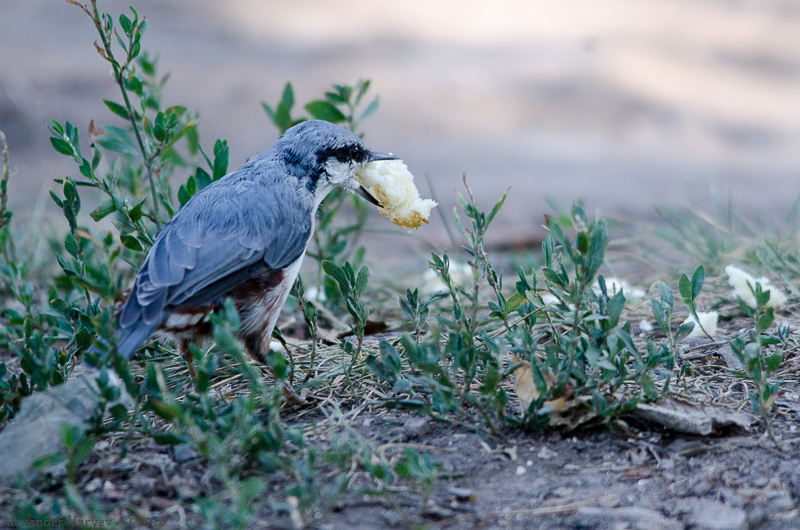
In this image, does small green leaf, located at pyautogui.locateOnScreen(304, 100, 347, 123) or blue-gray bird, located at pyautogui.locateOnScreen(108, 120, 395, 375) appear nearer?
blue-gray bird, located at pyautogui.locateOnScreen(108, 120, 395, 375)

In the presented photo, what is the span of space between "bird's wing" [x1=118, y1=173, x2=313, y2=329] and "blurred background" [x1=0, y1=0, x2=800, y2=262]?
388cm

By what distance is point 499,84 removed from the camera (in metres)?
9.52

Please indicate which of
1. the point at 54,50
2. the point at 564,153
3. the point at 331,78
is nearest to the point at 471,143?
the point at 564,153

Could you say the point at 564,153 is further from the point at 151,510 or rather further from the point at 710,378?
the point at 151,510

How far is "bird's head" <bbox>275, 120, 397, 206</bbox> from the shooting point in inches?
124

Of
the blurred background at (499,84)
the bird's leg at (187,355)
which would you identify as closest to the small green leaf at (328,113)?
the bird's leg at (187,355)

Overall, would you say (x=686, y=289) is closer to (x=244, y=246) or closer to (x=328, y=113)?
(x=244, y=246)

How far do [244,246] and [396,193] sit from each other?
784 millimetres

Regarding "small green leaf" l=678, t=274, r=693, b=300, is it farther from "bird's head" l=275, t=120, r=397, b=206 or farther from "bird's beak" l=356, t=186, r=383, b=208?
"bird's head" l=275, t=120, r=397, b=206

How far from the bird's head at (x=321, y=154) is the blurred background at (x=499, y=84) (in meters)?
3.54

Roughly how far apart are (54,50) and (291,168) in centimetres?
811

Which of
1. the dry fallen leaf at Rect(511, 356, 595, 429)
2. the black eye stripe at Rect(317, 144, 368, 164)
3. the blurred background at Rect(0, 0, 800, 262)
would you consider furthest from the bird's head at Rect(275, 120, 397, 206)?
the blurred background at Rect(0, 0, 800, 262)

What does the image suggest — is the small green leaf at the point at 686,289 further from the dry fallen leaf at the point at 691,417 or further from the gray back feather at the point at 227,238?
the gray back feather at the point at 227,238

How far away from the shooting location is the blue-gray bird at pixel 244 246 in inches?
102
